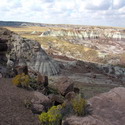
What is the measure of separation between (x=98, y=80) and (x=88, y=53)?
42317 mm

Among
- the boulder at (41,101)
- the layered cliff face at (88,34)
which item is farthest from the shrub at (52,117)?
the layered cliff face at (88,34)

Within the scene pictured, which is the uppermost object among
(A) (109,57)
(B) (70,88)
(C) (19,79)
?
(C) (19,79)

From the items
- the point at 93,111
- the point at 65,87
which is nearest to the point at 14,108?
the point at 93,111

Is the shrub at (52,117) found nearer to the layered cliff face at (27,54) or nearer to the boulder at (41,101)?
the boulder at (41,101)

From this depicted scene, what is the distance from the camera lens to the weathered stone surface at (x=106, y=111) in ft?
28.3

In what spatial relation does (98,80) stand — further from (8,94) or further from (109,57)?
(109,57)

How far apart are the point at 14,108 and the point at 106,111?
15.6ft

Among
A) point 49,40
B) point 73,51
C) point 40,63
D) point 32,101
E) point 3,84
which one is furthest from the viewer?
point 49,40

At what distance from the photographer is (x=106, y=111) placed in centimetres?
941

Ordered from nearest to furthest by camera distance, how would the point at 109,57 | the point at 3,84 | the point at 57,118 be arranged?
the point at 57,118, the point at 3,84, the point at 109,57

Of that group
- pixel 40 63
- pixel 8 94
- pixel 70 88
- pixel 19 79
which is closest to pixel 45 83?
pixel 70 88

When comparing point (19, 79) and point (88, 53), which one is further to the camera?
point (88, 53)

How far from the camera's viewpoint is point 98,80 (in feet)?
119

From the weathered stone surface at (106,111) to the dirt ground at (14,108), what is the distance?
2259 millimetres
